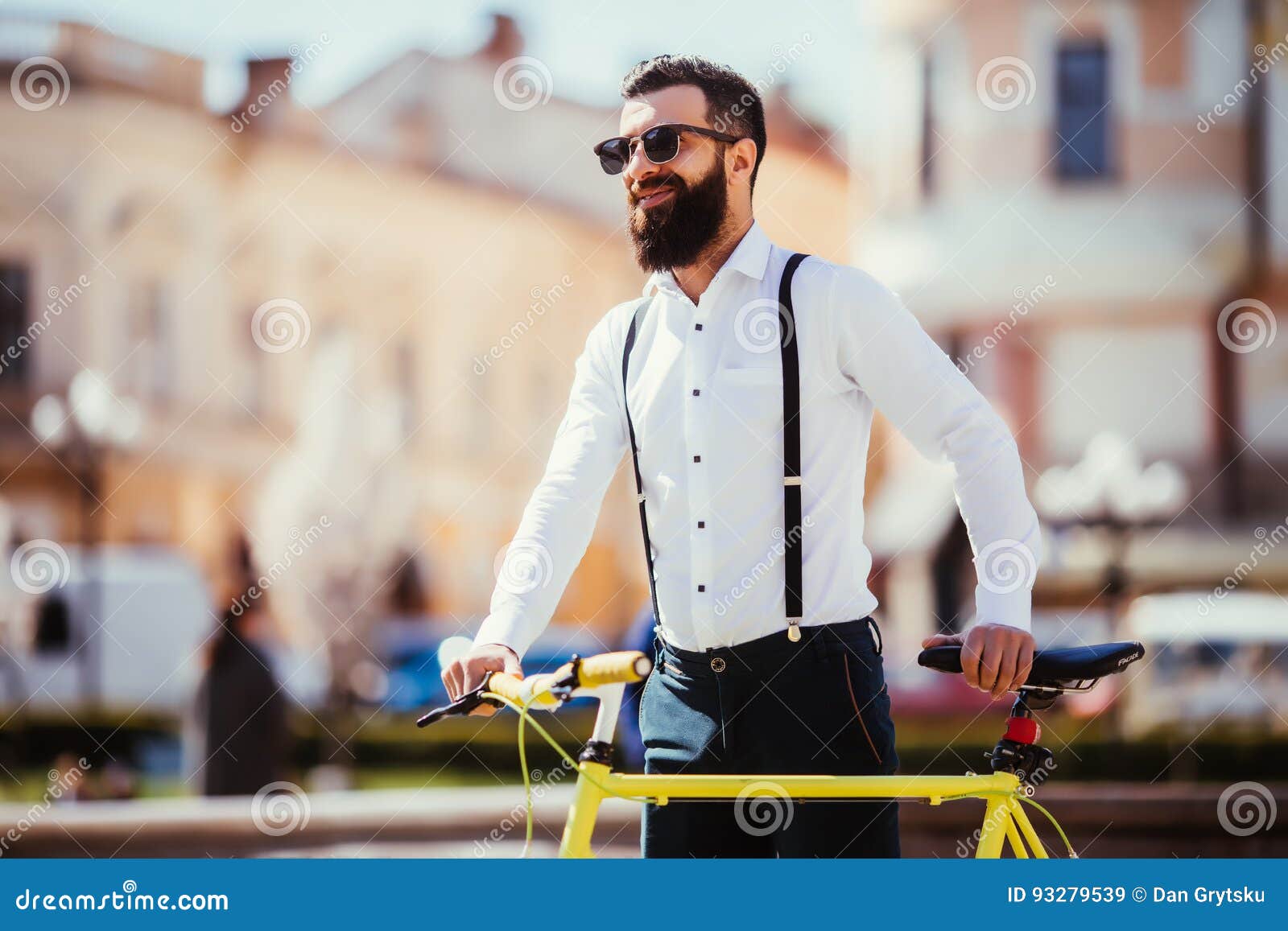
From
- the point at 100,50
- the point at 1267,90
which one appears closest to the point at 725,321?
the point at 1267,90

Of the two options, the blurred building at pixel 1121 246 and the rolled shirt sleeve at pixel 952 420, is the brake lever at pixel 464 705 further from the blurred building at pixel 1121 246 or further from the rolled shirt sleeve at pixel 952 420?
the blurred building at pixel 1121 246

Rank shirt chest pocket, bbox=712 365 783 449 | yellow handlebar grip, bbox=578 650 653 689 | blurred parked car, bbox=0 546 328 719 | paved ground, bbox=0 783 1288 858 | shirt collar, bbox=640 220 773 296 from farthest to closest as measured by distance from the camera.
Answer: blurred parked car, bbox=0 546 328 719
paved ground, bbox=0 783 1288 858
shirt collar, bbox=640 220 773 296
shirt chest pocket, bbox=712 365 783 449
yellow handlebar grip, bbox=578 650 653 689

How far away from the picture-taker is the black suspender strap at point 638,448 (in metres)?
2.77

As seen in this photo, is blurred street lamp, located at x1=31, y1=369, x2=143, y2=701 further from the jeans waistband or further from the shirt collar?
the jeans waistband

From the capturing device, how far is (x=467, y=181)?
28000 mm

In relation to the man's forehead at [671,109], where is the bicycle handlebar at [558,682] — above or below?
below

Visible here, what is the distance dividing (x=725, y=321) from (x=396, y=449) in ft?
80.0

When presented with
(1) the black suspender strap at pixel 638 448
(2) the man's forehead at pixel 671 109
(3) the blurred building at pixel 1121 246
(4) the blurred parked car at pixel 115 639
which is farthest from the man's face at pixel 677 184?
(3) the blurred building at pixel 1121 246

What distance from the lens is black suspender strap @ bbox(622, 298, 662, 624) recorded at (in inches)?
109

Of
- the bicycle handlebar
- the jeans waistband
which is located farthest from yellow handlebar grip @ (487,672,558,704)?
the jeans waistband

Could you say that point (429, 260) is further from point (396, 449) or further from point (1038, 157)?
point (1038, 157)

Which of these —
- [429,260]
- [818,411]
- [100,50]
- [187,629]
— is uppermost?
[100,50]

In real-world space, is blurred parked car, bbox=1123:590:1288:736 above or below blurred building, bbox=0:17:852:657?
below

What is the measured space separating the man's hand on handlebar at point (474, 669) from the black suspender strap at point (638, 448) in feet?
0.97
